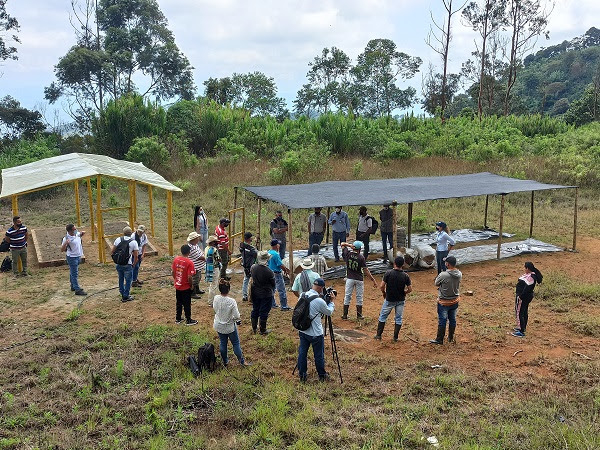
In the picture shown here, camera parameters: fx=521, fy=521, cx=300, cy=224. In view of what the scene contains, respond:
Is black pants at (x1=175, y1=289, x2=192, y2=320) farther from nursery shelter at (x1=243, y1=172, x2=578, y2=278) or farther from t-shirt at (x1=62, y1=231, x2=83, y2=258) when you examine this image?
nursery shelter at (x1=243, y1=172, x2=578, y2=278)

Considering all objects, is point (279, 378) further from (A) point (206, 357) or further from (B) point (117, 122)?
(B) point (117, 122)

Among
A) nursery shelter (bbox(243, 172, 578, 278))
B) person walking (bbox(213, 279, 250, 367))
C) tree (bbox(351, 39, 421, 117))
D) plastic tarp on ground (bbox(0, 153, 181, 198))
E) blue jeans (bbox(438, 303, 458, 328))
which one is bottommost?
blue jeans (bbox(438, 303, 458, 328))

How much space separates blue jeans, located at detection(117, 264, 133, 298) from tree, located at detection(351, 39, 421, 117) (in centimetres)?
3423

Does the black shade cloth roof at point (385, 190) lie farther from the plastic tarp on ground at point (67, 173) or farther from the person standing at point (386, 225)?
the plastic tarp on ground at point (67, 173)

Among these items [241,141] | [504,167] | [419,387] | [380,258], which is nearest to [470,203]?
[504,167]

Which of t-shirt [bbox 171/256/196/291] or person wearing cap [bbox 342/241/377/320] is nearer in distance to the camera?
t-shirt [bbox 171/256/196/291]

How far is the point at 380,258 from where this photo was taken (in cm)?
1364

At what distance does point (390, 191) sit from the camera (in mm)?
13555

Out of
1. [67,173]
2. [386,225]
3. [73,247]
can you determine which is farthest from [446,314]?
[67,173]

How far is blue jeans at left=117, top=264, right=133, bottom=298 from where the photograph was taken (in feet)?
31.4

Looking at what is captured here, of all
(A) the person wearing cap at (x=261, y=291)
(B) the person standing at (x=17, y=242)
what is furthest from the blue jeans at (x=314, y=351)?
(B) the person standing at (x=17, y=242)

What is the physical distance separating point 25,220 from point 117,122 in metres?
9.61

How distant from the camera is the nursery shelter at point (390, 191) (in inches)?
469

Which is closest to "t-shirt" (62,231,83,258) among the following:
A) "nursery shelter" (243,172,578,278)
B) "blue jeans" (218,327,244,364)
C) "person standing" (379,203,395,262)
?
"nursery shelter" (243,172,578,278)
